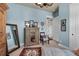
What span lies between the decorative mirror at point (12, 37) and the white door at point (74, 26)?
89 centimetres

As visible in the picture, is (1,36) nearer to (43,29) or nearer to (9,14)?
(9,14)

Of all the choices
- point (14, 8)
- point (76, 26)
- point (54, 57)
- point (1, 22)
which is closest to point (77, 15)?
point (76, 26)

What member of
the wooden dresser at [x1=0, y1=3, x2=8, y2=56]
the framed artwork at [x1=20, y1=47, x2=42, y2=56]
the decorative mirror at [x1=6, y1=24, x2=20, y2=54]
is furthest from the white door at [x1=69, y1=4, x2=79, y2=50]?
the wooden dresser at [x1=0, y1=3, x2=8, y2=56]

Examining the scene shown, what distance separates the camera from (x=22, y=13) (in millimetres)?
2465

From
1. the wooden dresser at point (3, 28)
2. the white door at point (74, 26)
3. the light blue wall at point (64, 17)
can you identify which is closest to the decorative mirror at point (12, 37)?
the wooden dresser at point (3, 28)

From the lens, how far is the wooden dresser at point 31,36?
8.19 ft

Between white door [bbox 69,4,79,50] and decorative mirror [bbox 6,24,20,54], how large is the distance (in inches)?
35.1

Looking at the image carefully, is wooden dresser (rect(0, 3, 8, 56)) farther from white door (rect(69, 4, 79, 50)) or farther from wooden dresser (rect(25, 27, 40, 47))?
white door (rect(69, 4, 79, 50))

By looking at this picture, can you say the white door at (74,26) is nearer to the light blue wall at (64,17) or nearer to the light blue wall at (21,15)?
the light blue wall at (64,17)

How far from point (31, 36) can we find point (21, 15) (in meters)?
0.39

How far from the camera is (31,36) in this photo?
254 centimetres

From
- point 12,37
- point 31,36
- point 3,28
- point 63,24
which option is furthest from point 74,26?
point 3,28

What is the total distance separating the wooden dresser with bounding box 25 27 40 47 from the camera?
8.19ft

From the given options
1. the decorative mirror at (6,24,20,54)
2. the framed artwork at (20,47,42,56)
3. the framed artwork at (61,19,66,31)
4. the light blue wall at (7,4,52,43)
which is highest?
the light blue wall at (7,4,52,43)
